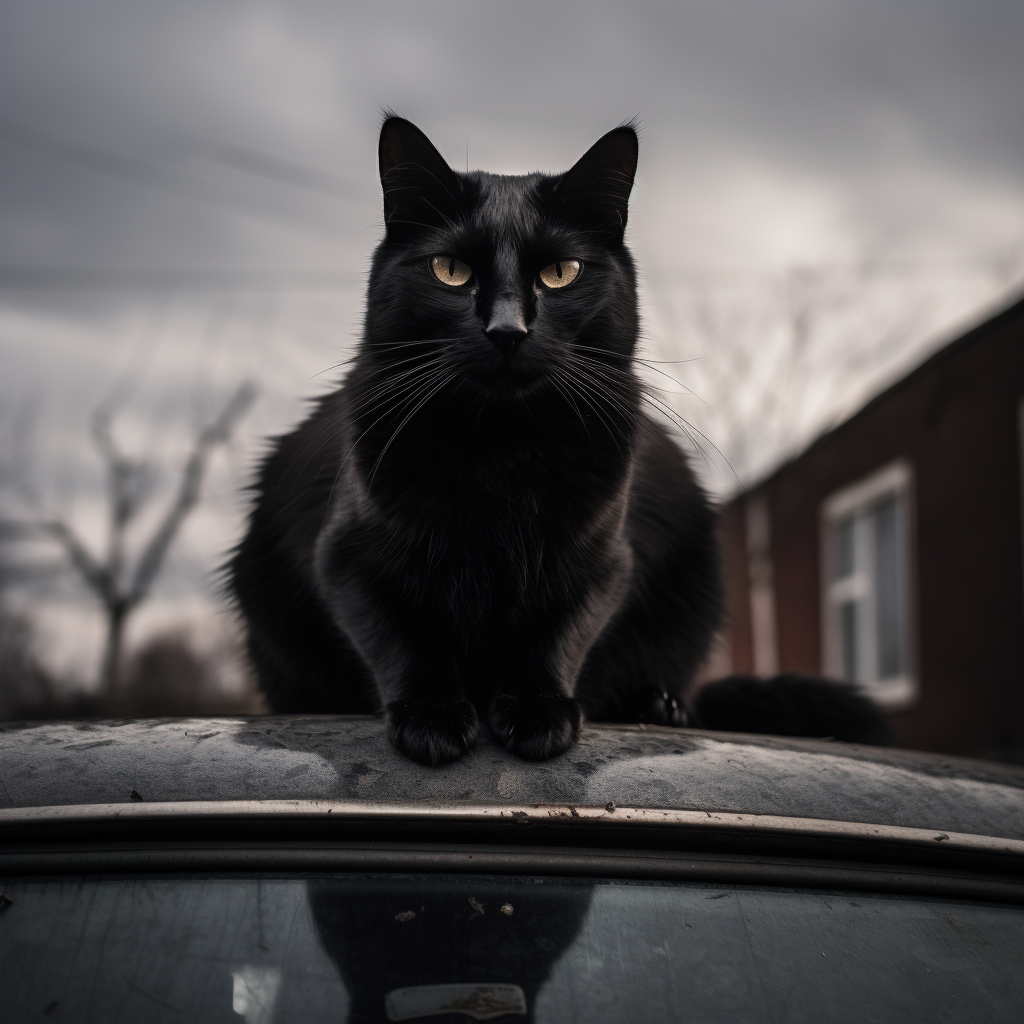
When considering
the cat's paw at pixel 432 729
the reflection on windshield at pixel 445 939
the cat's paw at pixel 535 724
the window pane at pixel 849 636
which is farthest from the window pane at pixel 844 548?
the reflection on windshield at pixel 445 939

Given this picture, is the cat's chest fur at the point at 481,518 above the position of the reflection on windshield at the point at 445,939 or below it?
above

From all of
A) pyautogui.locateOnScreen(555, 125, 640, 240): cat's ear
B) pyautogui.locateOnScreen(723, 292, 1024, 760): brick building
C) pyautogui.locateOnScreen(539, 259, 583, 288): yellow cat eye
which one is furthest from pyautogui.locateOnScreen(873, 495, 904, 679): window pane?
pyautogui.locateOnScreen(539, 259, 583, 288): yellow cat eye

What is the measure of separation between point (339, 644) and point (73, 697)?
37.0 ft

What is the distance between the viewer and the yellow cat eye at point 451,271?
5.85 ft

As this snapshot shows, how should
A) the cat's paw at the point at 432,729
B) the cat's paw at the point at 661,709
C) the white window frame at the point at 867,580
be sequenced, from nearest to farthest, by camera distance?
the cat's paw at the point at 432,729 → the cat's paw at the point at 661,709 → the white window frame at the point at 867,580

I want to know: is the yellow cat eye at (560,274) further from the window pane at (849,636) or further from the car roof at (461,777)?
the window pane at (849,636)

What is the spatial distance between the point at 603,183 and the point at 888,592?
944cm

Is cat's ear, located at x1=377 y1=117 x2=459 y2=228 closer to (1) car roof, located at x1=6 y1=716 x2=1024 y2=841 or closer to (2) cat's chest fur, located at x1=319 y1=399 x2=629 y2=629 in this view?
(2) cat's chest fur, located at x1=319 y1=399 x2=629 y2=629

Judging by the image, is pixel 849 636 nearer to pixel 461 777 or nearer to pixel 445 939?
pixel 461 777

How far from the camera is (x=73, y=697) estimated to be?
12078 mm

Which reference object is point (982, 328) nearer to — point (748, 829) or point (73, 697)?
point (748, 829)

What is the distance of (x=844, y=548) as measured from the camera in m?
11.3

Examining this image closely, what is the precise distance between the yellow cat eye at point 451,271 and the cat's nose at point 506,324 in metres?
0.15

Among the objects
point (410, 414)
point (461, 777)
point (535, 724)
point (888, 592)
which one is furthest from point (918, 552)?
point (461, 777)
